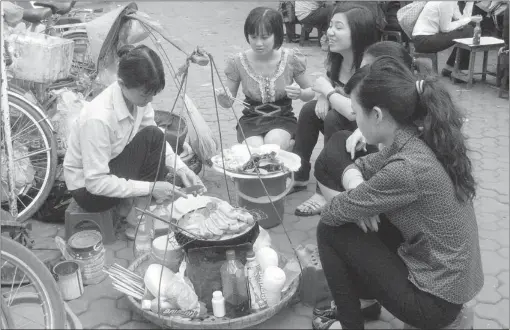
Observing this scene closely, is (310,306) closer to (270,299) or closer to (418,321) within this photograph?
(270,299)

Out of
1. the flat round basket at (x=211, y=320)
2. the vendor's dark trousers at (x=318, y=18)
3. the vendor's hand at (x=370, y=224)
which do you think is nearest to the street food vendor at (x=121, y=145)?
the flat round basket at (x=211, y=320)

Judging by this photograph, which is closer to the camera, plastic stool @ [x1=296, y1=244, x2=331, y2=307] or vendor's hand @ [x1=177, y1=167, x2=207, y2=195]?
plastic stool @ [x1=296, y1=244, x2=331, y2=307]

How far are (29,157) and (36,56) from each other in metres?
0.65

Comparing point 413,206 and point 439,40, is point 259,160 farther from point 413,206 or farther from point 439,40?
point 439,40

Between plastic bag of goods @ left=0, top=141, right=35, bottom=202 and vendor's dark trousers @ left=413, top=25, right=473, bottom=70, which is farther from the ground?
vendor's dark trousers @ left=413, top=25, right=473, bottom=70

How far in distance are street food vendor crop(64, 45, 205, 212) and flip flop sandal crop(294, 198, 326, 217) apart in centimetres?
66

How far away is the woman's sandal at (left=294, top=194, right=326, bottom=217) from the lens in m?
3.44

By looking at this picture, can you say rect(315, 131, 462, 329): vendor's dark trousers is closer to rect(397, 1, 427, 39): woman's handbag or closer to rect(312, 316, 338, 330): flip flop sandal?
Result: rect(312, 316, 338, 330): flip flop sandal

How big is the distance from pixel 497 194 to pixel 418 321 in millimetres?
1914

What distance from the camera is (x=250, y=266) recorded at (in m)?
2.51

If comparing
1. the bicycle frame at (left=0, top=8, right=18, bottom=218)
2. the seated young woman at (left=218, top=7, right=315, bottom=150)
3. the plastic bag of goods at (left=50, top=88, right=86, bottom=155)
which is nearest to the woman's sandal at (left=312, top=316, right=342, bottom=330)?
the seated young woman at (left=218, top=7, right=315, bottom=150)

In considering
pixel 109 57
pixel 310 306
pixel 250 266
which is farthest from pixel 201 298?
pixel 109 57

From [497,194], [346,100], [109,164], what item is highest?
[346,100]

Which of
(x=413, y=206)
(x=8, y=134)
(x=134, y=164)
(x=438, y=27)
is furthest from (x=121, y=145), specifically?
(x=438, y=27)
